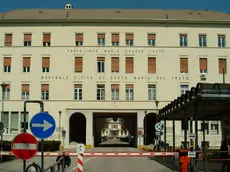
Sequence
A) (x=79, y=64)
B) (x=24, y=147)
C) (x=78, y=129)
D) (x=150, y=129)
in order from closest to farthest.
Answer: (x=24, y=147)
(x=79, y=64)
(x=150, y=129)
(x=78, y=129)

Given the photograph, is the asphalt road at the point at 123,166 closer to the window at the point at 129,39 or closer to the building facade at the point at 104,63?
the building facade at the point at 104,63

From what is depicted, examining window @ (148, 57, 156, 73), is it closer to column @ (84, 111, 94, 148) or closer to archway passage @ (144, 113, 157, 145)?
archway passage @ (144, 113, 157, 145)

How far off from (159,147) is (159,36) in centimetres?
2090

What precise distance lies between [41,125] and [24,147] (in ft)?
3.79

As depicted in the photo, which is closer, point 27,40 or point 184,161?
point 184,161

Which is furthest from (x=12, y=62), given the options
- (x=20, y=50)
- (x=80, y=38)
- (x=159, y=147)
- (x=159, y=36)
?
(x=159, y=147)

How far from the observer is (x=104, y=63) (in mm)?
54500

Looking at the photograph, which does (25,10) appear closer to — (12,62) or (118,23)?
(12,62)

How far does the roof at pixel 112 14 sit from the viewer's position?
55.7 meters

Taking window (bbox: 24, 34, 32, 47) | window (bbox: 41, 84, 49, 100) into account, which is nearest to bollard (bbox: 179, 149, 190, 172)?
window (bbox: 41, 84, 49, 100)

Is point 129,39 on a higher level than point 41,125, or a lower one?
higher

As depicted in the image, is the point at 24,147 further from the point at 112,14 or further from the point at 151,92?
the point at 112,14

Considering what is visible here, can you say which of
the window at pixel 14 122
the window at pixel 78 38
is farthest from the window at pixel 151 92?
the window at pixel 14 122

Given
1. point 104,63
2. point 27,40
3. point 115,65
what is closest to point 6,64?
point 27,40
